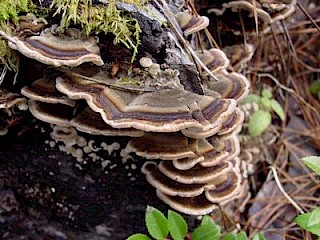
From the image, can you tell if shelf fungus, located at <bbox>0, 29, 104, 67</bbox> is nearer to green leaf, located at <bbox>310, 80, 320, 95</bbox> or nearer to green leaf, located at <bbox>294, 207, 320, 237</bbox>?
green leaf, located at <bbox>294, 207, 320, 237</bbox>

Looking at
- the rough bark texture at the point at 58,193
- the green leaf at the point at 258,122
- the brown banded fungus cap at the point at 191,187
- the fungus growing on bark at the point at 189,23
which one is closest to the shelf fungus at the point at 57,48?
the rough bark texture at the point at 58,193

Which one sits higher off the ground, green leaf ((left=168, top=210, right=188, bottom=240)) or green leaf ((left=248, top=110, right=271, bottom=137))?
green leaf ((left=168, top=210, right=188, bottom=240))

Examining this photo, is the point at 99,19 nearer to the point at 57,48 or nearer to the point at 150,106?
the point at 57,48

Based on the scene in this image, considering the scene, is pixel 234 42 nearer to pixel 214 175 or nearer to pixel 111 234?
pixel 214 175

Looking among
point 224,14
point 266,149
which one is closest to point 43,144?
point 224,14

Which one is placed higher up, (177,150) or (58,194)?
(177,150)

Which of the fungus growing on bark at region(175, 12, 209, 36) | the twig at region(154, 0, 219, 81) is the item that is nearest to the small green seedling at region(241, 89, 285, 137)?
the twig at region(154, 0, 219, 81)

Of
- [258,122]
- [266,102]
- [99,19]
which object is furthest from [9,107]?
[266,102]
